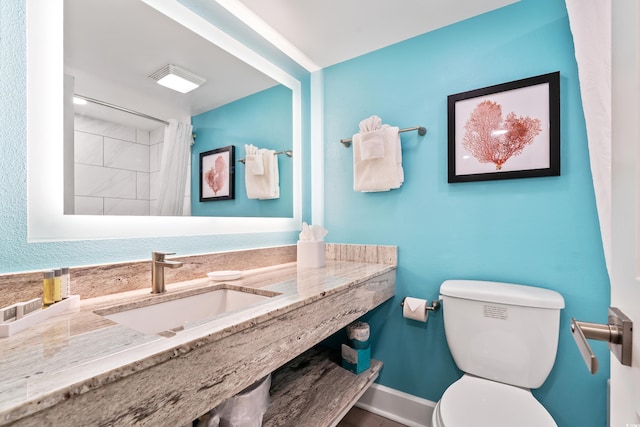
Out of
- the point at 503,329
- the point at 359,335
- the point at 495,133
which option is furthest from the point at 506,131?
the point at 359,335

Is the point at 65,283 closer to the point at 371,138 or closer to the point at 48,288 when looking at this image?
the point at 48,288

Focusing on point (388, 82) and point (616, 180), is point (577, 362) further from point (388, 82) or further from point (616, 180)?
point (388, 82)

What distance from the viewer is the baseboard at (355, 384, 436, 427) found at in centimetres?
153

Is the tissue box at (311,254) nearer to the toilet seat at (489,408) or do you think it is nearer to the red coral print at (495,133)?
the toilet seat at (489,408)

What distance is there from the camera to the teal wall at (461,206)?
1.23 metres

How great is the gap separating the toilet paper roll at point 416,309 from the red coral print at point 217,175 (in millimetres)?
1129

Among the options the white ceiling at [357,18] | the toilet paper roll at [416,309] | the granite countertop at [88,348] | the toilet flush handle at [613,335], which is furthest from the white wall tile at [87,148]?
the toilet paper roll at [416,309]

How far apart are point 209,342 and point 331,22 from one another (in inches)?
62.4

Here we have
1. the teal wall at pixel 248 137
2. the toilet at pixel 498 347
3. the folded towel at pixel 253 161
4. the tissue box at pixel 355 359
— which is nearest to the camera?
the toilet at pixel 498 347

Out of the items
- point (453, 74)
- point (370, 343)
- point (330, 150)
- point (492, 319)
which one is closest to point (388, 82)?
point (453, 74)

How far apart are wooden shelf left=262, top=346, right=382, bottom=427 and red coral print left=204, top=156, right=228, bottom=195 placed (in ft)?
3.24

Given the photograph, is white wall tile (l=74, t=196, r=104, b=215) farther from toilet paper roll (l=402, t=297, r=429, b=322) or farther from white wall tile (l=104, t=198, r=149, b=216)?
toilet paper roll (l=402, t=297, r=429, b=322)

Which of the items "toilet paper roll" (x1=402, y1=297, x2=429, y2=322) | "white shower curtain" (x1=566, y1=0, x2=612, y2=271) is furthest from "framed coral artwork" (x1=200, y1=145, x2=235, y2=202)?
"white shower curtain" (x1=566, y1=0, x2=612, y2=271)

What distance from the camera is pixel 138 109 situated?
114cm
